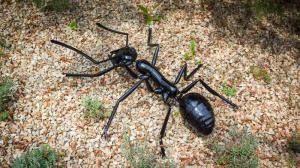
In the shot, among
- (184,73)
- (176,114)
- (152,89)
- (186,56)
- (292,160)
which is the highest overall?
(186,56)

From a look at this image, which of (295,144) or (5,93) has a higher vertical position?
(5,93)

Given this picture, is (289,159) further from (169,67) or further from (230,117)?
(169,67)

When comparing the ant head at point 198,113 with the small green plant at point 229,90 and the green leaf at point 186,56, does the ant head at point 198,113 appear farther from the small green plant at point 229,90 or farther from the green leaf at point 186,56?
the green leaf at point 186,56

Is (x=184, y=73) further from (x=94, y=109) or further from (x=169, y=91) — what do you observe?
(x=94, y=109)

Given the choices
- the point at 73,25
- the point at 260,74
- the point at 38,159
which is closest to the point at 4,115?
the point at 38,159

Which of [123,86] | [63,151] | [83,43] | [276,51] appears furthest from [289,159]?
[83,43]

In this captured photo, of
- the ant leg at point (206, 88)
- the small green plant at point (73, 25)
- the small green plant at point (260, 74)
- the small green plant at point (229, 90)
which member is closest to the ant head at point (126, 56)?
the ant leg at point (206, 88)
